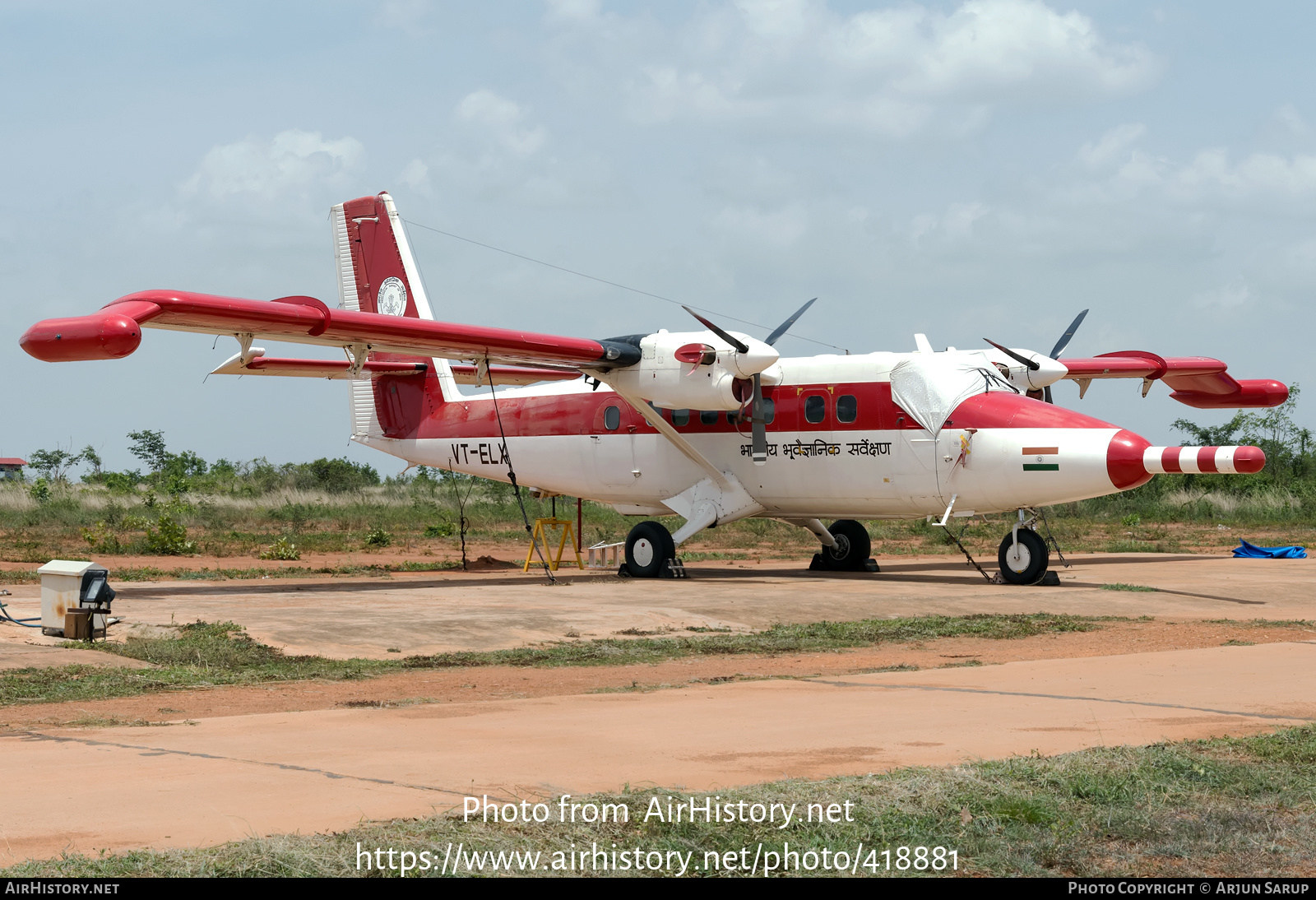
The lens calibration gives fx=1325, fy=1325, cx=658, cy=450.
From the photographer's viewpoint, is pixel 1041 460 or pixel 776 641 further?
pixel 1041 460

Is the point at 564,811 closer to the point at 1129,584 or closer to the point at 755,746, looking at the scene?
the point at 755,746

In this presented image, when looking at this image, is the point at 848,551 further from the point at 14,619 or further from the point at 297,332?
the point at 14,619

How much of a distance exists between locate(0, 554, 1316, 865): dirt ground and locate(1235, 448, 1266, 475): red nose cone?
170cm

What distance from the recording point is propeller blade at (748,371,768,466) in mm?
19505

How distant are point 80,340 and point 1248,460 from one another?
13697 mm

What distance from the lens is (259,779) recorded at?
6.02 meters

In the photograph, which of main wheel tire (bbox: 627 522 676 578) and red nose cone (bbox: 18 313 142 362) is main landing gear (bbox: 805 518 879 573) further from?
red nose cone (bbox: 18 313 142 362)

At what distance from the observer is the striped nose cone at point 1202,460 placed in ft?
54.9

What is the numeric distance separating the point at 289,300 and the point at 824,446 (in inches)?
313

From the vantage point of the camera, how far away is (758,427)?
19531 millimetres

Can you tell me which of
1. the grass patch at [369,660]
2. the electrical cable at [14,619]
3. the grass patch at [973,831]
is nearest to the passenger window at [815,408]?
the grass patch at [369,660]

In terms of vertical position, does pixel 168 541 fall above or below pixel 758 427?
below

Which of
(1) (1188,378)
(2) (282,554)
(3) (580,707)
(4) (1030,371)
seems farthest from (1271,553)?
(3) (580,707)

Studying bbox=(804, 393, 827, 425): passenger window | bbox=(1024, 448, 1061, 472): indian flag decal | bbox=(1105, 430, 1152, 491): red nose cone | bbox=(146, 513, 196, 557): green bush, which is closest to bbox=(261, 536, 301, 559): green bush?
bbox=(146, 513, 196, 557): green bush
